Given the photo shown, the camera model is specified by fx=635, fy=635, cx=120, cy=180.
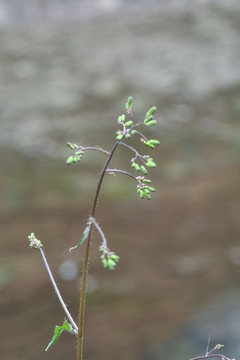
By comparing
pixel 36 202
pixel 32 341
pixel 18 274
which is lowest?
pixel 32 341

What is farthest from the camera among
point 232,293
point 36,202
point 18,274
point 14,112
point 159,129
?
point 14,112

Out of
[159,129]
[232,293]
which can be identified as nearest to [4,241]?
[232,293]

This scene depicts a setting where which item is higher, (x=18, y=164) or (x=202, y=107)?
(x=202, y=107)

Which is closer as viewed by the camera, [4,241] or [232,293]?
[232,293]

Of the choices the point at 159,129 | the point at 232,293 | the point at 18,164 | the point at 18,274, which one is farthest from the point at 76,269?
the point at 159,129

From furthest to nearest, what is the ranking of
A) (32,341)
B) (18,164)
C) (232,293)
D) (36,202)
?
(18,164), (36,202), (232,293), (32,341)

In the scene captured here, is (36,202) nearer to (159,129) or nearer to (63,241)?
(63,241)
